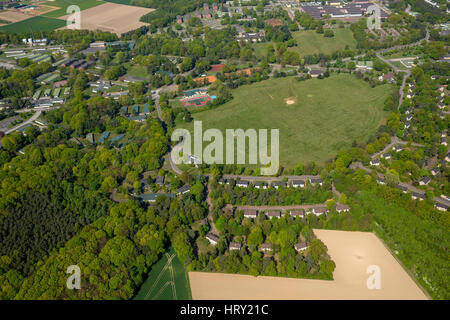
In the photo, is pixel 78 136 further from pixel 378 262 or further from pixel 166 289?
pixel 378 262

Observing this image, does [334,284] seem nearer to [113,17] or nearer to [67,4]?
[113,17]

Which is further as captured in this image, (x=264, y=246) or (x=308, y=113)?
(x=308, y=113)

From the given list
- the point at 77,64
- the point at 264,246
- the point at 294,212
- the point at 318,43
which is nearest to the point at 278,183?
the point at 294,212

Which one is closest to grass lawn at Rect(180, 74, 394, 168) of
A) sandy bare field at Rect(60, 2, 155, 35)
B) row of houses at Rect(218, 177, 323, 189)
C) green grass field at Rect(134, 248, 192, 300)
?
row of houses at Rect(218, 177, 323, 189)

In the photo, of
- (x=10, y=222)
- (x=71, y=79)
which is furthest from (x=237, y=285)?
(x=71, y=79)

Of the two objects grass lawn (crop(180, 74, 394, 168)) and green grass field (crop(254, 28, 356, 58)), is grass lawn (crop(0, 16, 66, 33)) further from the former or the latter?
grass lawn (crop(180, 74, 394, 168))

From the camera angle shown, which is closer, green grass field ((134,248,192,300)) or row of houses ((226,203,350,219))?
green grass field ((134,248,192,300))

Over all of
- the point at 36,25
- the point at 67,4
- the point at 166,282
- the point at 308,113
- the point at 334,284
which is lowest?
the point at 166,282

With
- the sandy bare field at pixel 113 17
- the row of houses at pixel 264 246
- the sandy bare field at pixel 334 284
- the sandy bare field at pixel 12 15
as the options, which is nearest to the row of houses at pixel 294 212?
the row of houses at pixel 264 246
